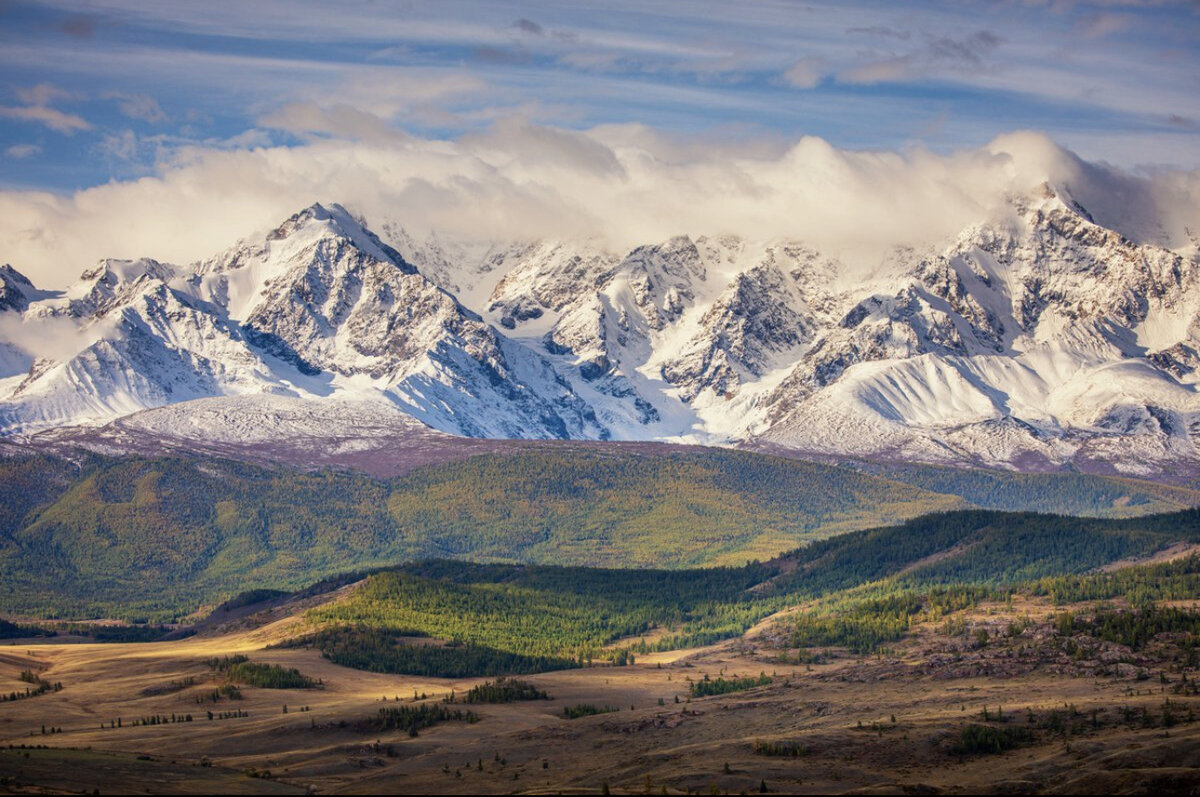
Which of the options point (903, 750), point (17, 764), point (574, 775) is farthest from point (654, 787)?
point (17, 764)

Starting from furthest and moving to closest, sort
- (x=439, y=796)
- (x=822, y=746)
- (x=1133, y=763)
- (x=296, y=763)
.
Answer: (x=296, y=763) → (x=822, y=746) → (x=439, y=796) → (x=1133, y=763)

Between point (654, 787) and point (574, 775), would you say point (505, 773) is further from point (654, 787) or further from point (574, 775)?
point (654, 787)

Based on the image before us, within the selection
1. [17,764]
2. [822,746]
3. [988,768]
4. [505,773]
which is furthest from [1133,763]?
[17,764]

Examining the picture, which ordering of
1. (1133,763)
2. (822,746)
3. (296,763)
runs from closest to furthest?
(1133,763)
(822,746)
(296,763)

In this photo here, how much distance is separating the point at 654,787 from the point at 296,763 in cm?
4836

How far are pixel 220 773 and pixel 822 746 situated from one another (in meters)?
58.3

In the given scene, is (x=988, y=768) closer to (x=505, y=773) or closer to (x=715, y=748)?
(x=715, y=748)

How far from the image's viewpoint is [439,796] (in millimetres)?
161625

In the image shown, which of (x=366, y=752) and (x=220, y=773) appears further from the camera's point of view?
(x=366, y=752)

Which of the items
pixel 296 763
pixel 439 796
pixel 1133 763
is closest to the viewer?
pixel 1133 763

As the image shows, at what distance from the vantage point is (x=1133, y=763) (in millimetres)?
151500

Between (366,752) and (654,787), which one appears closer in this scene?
(654,787)

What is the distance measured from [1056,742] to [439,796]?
5754cm

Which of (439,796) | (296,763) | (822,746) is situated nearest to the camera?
(439,796)
